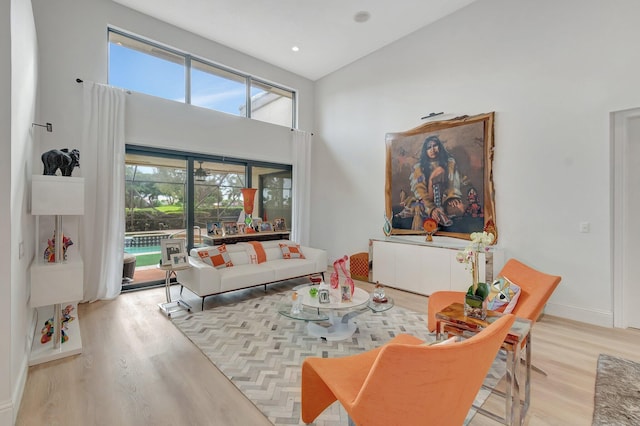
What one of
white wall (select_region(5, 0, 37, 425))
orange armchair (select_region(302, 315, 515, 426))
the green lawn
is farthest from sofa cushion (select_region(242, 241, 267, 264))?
orange armchair (select_region(302, 315, 515, 426))

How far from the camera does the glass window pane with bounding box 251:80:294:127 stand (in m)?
5.93

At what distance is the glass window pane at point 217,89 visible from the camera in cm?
512

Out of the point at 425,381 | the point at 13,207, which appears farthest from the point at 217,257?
the point at 425,381

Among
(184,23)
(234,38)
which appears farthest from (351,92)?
(184,23)

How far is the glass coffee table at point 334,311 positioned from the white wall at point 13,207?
6.32ft

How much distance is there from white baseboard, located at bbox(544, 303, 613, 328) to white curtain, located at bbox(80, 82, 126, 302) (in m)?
5.93

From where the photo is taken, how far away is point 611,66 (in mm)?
3154

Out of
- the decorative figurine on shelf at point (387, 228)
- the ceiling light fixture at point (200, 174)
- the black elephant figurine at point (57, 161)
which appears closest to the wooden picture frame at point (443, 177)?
the decorative figurine on shelf at point (387, 228)

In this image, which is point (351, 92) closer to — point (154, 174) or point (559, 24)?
point (559, 24)

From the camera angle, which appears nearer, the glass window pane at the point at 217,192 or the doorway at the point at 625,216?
the doorway at the point at 625,216

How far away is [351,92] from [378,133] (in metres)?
1.22

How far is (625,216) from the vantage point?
10.3 feet

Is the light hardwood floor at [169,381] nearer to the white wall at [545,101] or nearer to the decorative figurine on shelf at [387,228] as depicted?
the white wall at [545,101]

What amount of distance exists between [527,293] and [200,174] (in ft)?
16.4
